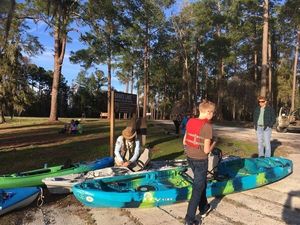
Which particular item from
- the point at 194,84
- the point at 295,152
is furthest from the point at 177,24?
the point at 295,152

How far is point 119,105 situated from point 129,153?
2.68 metres

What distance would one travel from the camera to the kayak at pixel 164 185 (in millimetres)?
7230

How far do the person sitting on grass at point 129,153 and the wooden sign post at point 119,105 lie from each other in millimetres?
2301

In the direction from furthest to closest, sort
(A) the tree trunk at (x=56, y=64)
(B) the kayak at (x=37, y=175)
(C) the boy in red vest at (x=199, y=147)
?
(A) the tree trunk at (x=56, y=64) < (B) the kayak at (x=37, y=175) < (C) the boy in red vest at (x=199, y=147)

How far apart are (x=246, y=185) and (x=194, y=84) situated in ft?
172

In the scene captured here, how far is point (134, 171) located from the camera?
30.2 ft

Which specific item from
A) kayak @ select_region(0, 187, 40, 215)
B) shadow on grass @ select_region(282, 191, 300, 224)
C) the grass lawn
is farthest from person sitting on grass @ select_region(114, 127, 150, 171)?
the grass lawn

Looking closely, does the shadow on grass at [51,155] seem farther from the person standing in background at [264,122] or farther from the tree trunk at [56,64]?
the tree trunk at [56,64]

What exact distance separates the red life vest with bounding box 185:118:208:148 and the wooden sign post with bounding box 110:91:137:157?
5520 millimetres

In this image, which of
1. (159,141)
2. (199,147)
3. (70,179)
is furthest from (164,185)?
(159,141)

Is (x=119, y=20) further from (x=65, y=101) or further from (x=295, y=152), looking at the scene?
(x=65, y=101)

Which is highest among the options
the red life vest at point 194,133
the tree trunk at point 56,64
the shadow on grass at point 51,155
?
the tree trunk at point 56,64

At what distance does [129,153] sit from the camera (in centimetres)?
973

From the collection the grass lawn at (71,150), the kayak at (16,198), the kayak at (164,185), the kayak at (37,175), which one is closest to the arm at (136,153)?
the kayak at (164,185)
